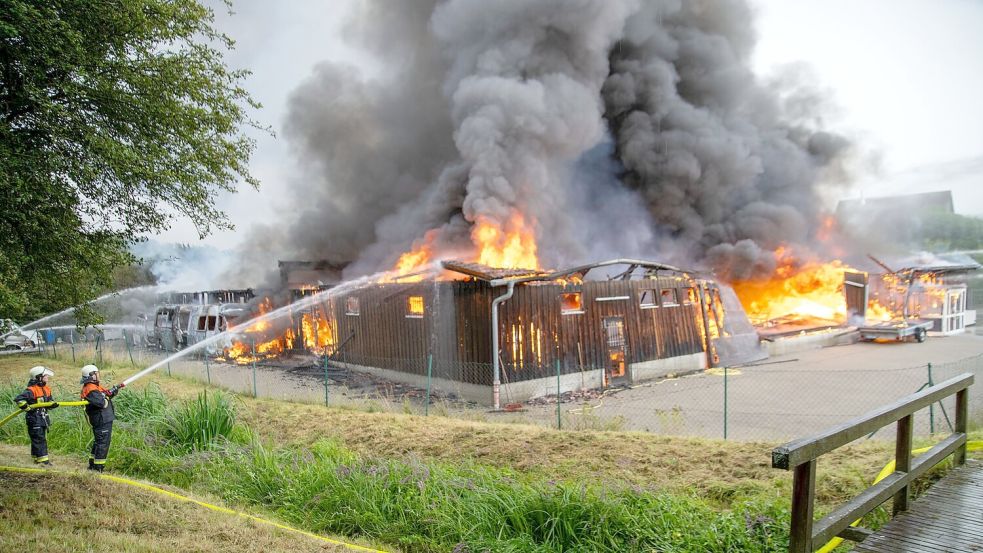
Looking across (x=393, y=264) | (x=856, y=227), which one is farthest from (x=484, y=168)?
(x=856, y=227)

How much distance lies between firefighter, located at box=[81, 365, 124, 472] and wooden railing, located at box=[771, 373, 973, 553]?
745 centimetres

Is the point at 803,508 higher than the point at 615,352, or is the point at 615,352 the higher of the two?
the point at 803,508

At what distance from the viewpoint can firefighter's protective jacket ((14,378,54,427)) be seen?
7.25m

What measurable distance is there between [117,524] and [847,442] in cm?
576

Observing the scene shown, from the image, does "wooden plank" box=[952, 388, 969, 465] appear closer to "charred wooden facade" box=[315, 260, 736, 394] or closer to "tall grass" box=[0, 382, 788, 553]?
"tall grass" box=[0, 382, 788, 553]

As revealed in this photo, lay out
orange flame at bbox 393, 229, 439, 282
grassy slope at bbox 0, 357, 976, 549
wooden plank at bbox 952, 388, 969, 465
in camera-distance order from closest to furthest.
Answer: wooden plank at bbox 952, 388, 969, 465, grassy slope at bbox 0, 357, 976, 549, orange flame at bbox 393, 229, 439, 282

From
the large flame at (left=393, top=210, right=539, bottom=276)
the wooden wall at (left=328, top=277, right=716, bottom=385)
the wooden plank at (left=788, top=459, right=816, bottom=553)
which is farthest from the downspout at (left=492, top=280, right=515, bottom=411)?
the wooden plank at (left=788, top=459, right=816, bottom=553)

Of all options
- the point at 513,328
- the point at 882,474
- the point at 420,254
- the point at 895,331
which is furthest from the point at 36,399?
the point at 895,331

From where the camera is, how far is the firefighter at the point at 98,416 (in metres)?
7.10

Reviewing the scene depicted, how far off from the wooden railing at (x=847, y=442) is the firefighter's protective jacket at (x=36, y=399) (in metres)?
8.26

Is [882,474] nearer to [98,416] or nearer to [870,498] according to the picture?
[870,498]

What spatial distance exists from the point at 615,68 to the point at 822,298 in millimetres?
17645

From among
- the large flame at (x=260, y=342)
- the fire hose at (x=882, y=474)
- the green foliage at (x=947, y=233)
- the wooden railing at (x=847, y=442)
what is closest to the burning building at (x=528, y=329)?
the large flame at (x=260, y=342)

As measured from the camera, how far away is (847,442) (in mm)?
3275
